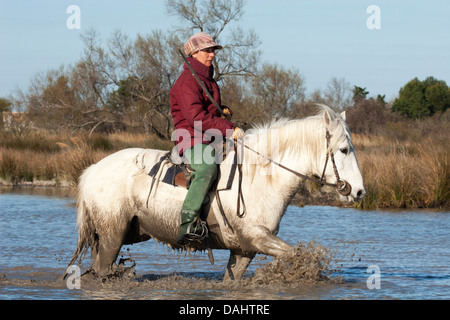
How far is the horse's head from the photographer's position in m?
6.99

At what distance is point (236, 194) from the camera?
735 cm

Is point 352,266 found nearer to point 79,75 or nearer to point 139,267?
point 139,267

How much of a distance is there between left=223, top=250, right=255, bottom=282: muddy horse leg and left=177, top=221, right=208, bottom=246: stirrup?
539 mm

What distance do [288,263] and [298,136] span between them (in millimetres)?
1362

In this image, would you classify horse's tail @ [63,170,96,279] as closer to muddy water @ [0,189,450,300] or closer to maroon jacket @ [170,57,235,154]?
muddy water @ [0,189,450,300]

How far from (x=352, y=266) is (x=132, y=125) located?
29.7m

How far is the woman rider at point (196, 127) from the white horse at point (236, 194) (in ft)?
0.81

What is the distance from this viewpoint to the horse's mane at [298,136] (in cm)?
714

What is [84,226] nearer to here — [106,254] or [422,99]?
[106,254]

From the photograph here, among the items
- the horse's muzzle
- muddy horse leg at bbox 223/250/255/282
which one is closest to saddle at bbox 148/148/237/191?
muddy horse leg at bbox 223/250/255/282

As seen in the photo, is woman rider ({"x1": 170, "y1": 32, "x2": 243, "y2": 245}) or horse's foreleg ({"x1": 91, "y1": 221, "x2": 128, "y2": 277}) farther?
horse's foreleg ({"x1": 91, "y1": 221, "x2": 128, "y2": 277})
